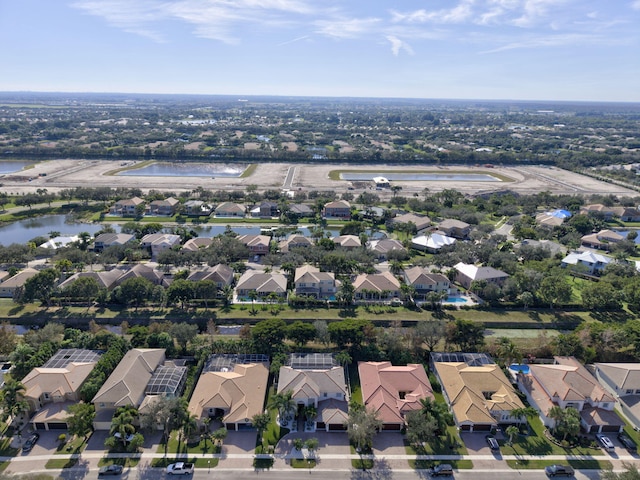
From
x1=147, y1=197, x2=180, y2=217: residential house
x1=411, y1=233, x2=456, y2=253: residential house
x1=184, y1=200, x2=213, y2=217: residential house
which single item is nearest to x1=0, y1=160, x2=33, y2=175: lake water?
x1=147, y1=197, x2=180, y2=217: residential house

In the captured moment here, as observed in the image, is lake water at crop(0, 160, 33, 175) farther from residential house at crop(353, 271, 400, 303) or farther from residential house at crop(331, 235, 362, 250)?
residential house at crop(353, 271, 400, 303)

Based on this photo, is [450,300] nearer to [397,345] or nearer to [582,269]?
[397,345]

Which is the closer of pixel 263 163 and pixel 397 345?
pixel 397 345

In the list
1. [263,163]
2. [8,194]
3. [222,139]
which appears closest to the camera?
[8,194]

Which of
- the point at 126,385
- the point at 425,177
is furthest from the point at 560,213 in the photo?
the point at 126,385

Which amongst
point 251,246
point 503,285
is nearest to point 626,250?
point 503,285

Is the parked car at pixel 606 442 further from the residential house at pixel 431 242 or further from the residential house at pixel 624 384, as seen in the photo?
the residential house at pixel 431 242
